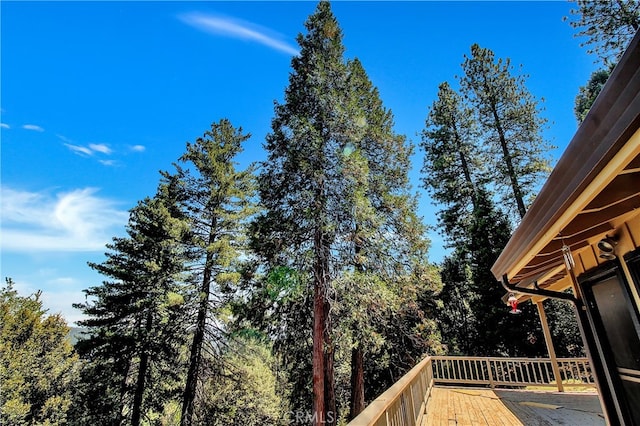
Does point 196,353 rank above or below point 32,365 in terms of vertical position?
above

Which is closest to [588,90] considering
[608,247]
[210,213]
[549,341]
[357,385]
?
[549,341]

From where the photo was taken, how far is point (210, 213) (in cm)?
1312

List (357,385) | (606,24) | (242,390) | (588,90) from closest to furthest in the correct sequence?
(357,385) → (606,24) → (242,390) → (588,90)

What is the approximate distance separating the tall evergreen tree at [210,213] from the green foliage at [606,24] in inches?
597

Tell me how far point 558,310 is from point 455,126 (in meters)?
10.9

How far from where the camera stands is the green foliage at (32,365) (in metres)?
14.7

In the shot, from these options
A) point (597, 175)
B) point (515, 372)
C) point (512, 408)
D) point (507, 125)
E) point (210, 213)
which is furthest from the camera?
point (507, 125)

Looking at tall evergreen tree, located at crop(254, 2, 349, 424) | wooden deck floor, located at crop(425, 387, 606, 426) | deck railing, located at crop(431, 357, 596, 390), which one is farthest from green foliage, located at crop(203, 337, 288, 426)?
deck railing, located at crop(431, 357, 596, 390)

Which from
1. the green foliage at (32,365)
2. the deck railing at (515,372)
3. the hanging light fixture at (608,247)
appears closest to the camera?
the hanging light fixture at (608,247)

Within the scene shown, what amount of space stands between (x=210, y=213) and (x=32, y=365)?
15.5 meters

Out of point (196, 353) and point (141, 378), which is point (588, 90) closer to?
point (196, 353)

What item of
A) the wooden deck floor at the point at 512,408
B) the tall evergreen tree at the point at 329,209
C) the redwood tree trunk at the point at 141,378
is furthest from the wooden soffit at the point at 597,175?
the redwood tree trunk at the point at 141,378

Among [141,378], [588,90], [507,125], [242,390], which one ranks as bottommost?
[242,390]

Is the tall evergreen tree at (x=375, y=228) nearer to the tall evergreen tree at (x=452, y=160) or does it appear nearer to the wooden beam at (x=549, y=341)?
the wooden beam at (x=549, y=341)
